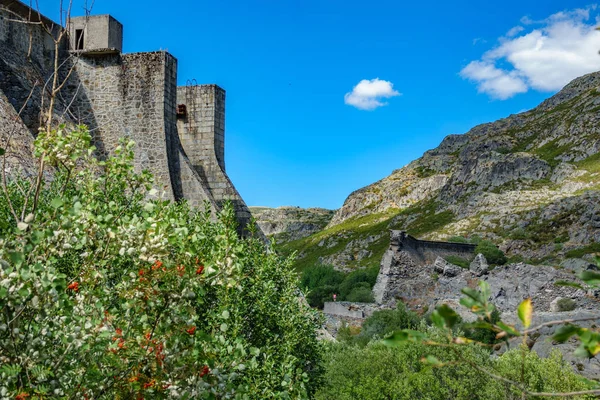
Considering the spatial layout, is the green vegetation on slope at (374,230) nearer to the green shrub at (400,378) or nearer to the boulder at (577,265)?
the boulder at (577,265)

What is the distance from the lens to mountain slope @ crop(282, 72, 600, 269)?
334 ft

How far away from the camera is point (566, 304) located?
4866 centimetres

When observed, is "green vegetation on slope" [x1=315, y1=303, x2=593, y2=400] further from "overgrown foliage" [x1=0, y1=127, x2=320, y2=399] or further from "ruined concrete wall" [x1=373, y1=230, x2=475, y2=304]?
"ruined concrete wall" [x1=373, y1=230, x2=475, y2=304]

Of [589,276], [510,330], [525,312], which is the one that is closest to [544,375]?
[589,276]

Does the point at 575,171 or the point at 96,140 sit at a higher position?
the point at 575,171

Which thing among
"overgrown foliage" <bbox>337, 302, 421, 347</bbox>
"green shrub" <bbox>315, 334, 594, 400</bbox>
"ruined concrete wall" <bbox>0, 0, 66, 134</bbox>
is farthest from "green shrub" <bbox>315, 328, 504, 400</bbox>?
"overgrown foliage" <bbox>337, 302, 421, 347</bbox>

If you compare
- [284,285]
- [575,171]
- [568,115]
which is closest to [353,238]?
[575,171]

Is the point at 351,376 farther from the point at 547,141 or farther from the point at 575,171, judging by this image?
the point at 547,141

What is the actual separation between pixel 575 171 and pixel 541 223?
106ft

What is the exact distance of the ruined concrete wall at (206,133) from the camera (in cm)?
2570

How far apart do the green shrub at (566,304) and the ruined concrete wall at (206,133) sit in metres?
35.2

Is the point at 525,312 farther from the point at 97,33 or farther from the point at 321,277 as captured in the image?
the point at 321,277

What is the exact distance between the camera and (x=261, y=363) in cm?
1183

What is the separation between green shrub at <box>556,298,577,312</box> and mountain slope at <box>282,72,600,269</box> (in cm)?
3789
